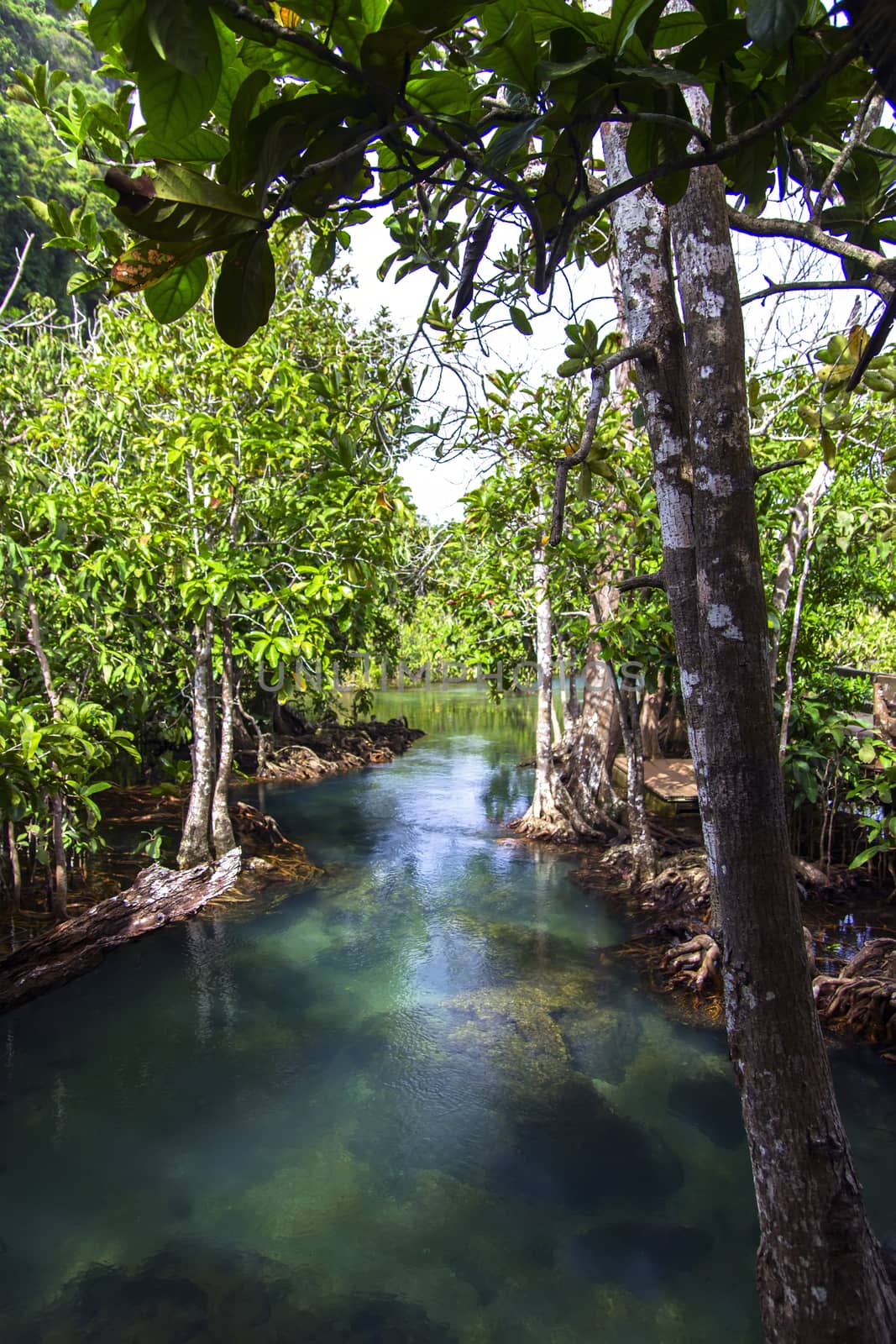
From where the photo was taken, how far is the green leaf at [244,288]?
2.16 feet

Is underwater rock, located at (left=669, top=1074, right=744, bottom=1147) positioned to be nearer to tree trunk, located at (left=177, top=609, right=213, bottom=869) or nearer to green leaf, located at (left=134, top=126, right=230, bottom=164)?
green leaf, located at (left=134, top=126, right=230, bottom=164)

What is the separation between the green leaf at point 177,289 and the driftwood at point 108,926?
17.3 ft

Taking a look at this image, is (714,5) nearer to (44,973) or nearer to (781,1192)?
(781,1192)

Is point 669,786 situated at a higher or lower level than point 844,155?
lower

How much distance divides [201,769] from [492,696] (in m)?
4.13

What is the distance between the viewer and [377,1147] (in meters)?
3.70

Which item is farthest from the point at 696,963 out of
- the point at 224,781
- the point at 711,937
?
the point at 224,781

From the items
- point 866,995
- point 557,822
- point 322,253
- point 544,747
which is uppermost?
point 322,253

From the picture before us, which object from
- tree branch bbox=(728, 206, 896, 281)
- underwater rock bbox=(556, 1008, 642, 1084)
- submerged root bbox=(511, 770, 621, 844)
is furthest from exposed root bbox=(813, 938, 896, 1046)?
tree branch bbox=(728, 206, 896, 281)

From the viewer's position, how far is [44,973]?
5.05m

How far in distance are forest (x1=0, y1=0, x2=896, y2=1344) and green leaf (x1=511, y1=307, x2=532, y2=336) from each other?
0.38 ft

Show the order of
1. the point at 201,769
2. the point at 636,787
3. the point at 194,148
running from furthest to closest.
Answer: the point at 201,769 → the point at 636,787 → the point at 194,148

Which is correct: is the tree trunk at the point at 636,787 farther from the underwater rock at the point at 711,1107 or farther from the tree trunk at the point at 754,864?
the tree trunk at the point at 754,864

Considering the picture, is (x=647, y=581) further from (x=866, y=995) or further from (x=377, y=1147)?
(x=866, y=995)
